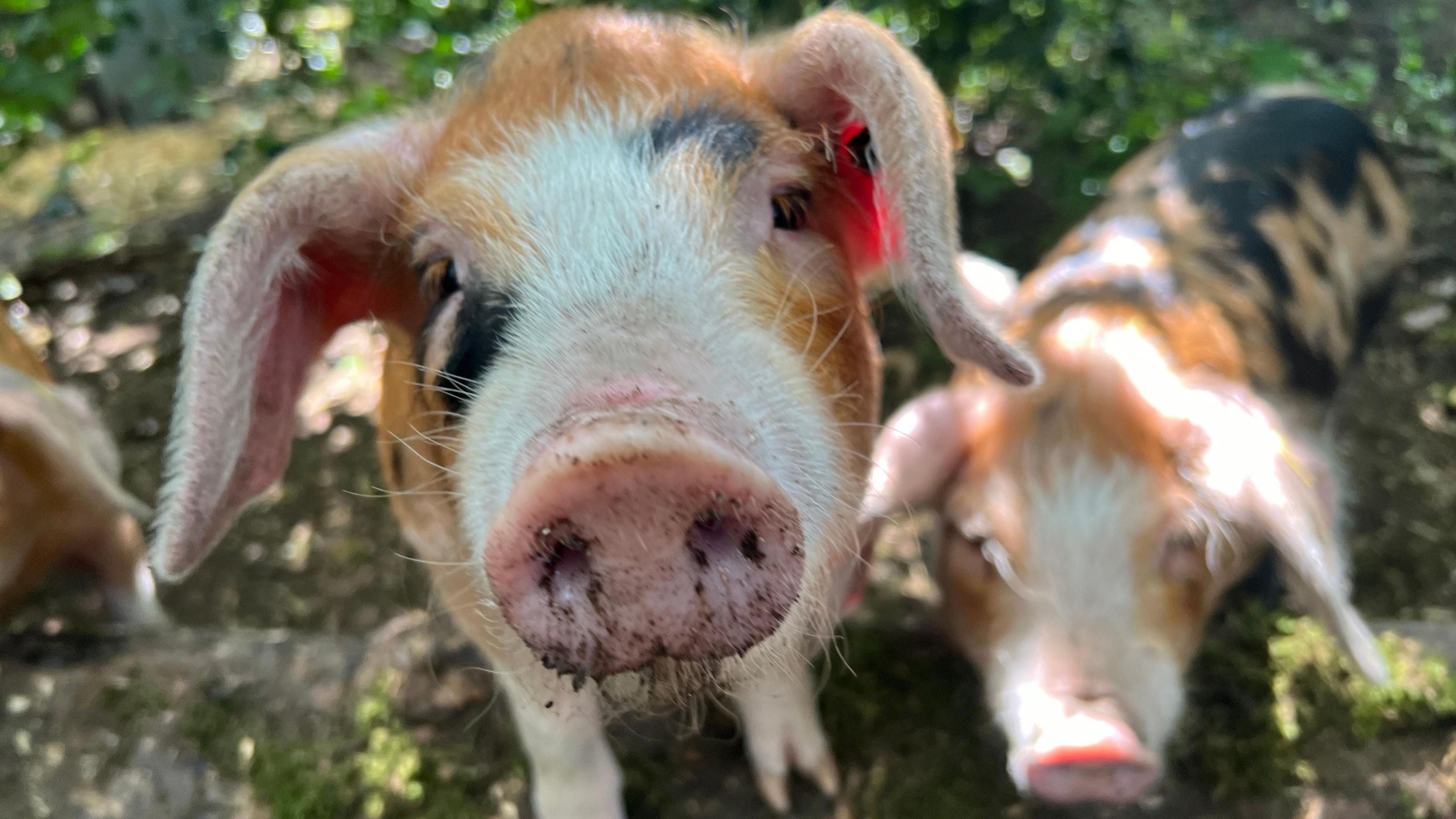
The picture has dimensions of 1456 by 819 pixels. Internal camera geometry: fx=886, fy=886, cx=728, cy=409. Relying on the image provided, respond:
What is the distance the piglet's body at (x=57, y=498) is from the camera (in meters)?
2.52

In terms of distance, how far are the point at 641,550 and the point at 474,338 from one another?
0.51 m

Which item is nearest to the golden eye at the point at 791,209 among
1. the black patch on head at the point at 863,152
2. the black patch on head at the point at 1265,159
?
the black patch on head at the point at 863,152

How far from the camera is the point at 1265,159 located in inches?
119

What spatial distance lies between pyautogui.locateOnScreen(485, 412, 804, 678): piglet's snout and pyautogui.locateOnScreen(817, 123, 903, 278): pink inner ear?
676mm

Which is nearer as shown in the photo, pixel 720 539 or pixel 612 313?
pixel 720 539

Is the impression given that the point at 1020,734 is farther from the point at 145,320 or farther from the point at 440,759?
the point at 145,320

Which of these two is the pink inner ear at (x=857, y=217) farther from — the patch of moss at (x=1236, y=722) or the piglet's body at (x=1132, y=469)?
the patch of moss at (x=1236, y=722)

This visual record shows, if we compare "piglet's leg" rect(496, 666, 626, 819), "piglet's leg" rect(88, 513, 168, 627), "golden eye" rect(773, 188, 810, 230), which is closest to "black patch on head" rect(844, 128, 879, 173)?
"golden eye" rect(773, 188, 810, 230)

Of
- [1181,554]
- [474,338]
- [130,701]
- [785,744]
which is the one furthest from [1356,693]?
[130,701]

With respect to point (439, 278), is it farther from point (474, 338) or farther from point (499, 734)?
point (499, 734)

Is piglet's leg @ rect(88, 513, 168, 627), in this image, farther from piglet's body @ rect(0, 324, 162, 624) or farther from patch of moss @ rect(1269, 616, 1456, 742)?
patch of moss @ rect(1269, 616, 1456, 742)

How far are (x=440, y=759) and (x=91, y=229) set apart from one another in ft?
13.9

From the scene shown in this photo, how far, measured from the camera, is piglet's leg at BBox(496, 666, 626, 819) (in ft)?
6.10

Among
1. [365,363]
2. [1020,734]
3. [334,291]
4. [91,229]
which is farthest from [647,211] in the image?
[91,229]
